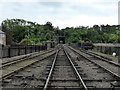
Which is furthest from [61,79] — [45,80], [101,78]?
[101,78]

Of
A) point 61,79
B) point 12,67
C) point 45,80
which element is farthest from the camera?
point 12,67

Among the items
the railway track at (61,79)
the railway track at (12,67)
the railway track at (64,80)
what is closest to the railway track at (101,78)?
the railway track at (61,79)

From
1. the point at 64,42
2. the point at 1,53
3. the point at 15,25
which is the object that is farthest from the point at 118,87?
the point at 64,42

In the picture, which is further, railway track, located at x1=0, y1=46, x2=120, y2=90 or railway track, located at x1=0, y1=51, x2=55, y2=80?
railway track, located at x1=0, y1=51, x2=55, y2=80

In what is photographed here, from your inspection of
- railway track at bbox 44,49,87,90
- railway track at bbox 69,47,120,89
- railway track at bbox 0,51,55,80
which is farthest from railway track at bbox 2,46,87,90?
railway track at bbox 69,47,120,89

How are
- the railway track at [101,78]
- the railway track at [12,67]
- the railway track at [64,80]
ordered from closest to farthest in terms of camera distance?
1. the railway track at [64,80]
2. the railway track at [101,78]
3. the railway track at [12,67]

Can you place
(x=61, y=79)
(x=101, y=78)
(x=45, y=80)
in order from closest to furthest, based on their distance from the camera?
(x=45, y=80) → (x=61, y=79) → (x=101, y=78)

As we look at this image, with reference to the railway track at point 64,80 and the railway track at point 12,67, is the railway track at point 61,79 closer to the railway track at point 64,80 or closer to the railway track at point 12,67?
the railway track at point 64,80

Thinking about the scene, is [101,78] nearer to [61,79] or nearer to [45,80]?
[61,79]

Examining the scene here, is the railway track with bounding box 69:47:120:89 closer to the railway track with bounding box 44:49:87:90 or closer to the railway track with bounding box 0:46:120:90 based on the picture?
the railway track with bounding box 0:46:120:90

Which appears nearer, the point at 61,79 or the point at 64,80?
the point at 64,80

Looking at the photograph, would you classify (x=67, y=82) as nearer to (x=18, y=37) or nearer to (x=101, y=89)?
(x=101, y=89)

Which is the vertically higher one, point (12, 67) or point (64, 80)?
point (64, 80)

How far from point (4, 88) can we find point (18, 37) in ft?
255
